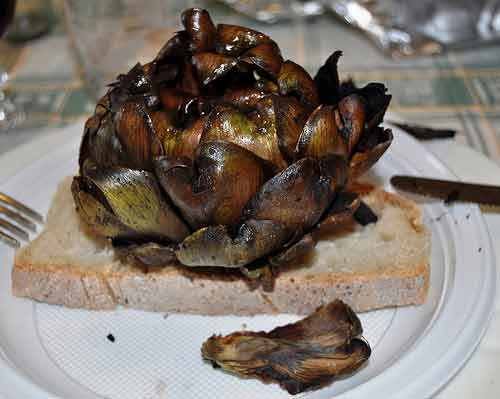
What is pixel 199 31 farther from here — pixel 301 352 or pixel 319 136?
pixel 301 352

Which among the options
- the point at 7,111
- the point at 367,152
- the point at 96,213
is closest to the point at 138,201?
the point at 96,213

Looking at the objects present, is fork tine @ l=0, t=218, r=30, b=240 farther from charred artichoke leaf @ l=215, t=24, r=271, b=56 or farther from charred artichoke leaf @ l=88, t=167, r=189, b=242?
charred artichoke leaf @ l=215, t=24, r=271, b=56

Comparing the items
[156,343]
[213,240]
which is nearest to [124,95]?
[213,240]

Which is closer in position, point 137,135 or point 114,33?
point 137,135

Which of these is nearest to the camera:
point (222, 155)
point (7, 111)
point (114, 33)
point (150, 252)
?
point (222, 155)

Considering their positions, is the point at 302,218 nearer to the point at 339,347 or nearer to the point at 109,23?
the point at 339,347

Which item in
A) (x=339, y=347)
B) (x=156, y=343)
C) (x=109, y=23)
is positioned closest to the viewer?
(x=339, y=347)
